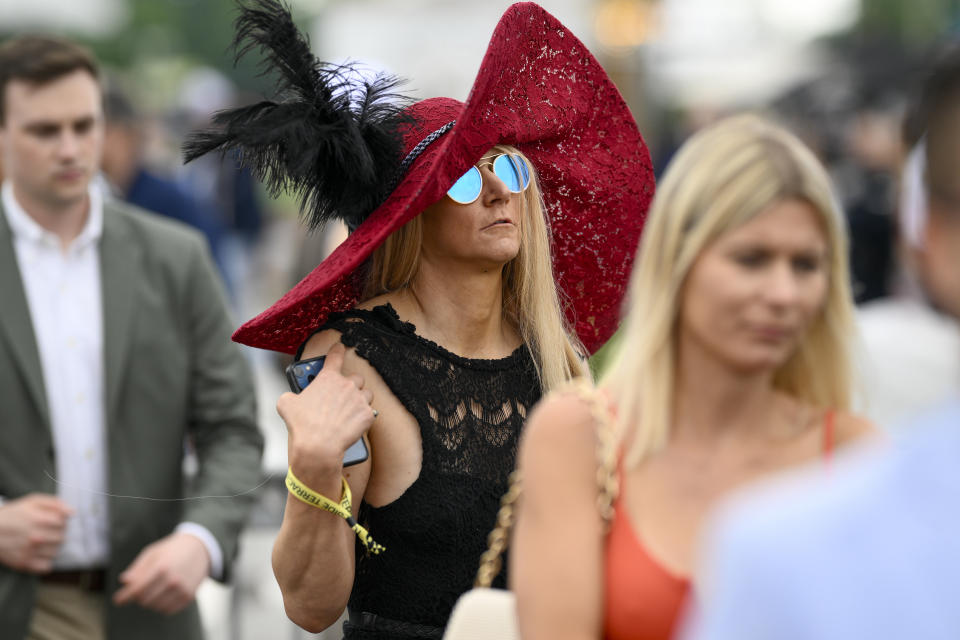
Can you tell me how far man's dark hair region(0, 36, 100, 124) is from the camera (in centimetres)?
404

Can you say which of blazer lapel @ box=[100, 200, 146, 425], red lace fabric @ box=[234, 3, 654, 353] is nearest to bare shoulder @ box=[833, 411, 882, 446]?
red lace fabric @ box=[234, 3, 654, 353]

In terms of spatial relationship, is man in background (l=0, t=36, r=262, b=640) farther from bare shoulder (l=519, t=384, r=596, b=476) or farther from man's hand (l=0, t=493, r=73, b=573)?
bare shoulder (l=519, t=384, r=596, b=476)

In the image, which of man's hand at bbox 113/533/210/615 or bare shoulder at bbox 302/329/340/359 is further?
man's hand at bbox 113/533/210/615

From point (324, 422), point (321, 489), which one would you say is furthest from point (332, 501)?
point (324, 422)

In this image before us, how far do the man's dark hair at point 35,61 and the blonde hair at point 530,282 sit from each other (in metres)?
1.61

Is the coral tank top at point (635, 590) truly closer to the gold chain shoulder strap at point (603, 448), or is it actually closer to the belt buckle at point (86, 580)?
the gold chain shoulder strap at point (603, 448)

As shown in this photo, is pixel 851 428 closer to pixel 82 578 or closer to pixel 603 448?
pixel 603 448

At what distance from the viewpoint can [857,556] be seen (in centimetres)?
95

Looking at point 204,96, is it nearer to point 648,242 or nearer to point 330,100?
point 330,100

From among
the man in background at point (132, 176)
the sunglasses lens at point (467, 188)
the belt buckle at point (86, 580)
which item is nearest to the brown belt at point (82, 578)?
the belt buckle at point (86, 580)

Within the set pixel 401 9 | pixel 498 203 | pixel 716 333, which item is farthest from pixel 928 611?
pixel 401 9

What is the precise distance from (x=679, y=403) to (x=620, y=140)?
152cm

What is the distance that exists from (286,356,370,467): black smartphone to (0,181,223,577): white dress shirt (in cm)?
113

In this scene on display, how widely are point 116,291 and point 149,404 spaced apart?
14.0 inches
